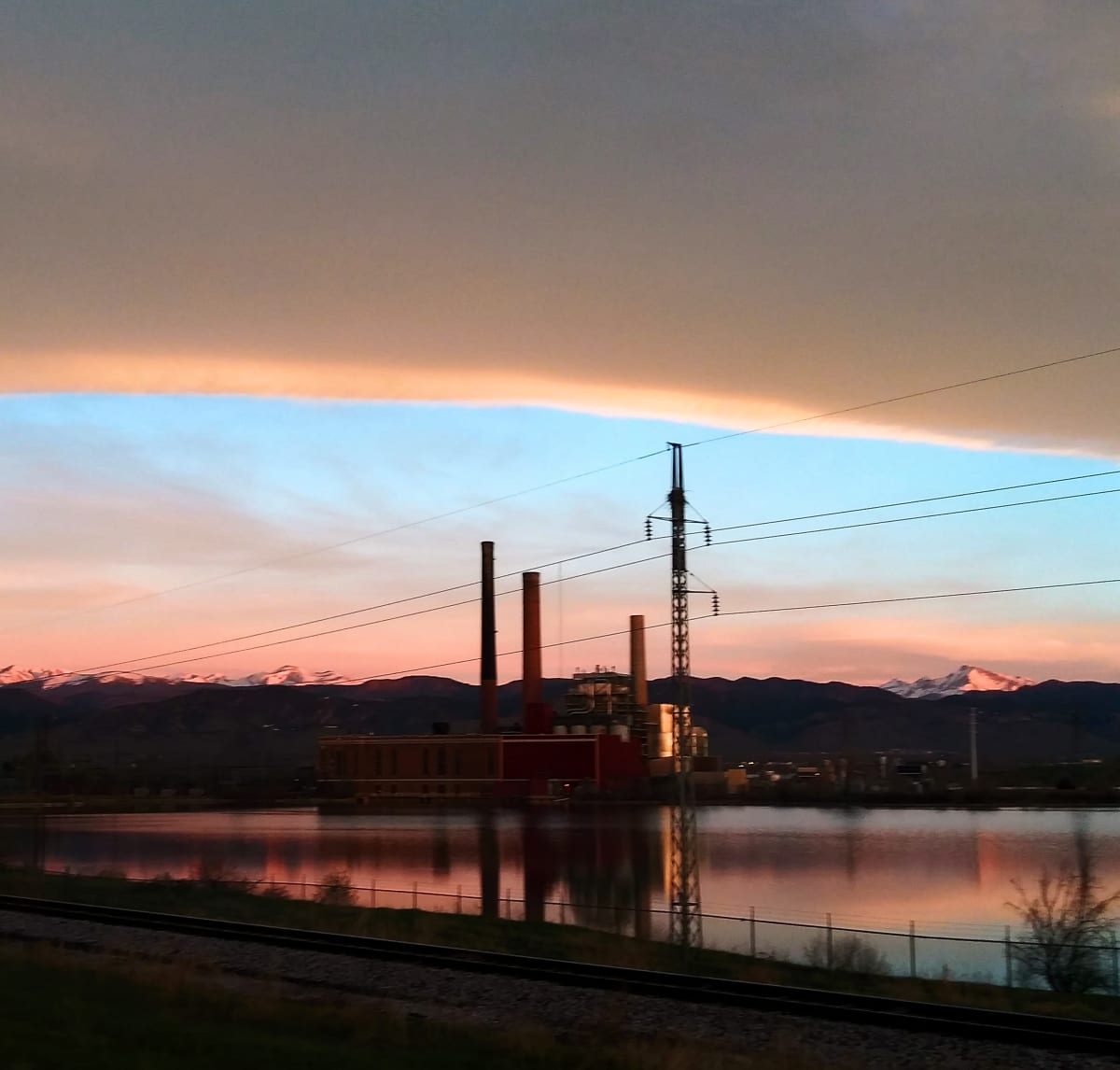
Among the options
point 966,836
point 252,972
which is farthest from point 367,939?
point 966,836

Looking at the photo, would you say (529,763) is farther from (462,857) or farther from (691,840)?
(691,840)

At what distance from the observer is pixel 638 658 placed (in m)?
137

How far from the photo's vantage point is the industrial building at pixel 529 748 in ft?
398

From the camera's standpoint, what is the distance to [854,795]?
12481 centimetres

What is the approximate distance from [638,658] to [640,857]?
233 ft

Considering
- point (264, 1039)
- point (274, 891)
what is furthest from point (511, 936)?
point (264, 1039)

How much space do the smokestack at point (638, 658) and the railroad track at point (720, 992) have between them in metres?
108

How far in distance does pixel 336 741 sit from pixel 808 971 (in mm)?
119325

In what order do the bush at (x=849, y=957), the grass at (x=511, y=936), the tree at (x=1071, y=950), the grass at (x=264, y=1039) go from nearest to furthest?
the grass at (x=264, y=1039) → the grass at (x=511, y=936) → the tree at (x=1071, y=950) → the bush at (x=849, y=957)

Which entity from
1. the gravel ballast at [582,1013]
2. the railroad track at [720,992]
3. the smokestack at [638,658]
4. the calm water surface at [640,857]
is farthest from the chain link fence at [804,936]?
the smokestack at [638,658]

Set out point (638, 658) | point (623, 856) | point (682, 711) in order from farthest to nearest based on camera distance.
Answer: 1. point (638, 658)
2. point (623, 856)
3. point (682, 711)

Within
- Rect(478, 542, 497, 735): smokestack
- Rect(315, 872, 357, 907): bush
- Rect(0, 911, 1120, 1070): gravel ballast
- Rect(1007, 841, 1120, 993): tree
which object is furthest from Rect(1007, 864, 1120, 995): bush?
Rect(478, 542, 497, 735): smokestack

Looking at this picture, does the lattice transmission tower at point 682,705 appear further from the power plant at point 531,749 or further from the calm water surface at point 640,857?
the power plant at point 531,749

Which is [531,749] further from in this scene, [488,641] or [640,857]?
[640,857]
